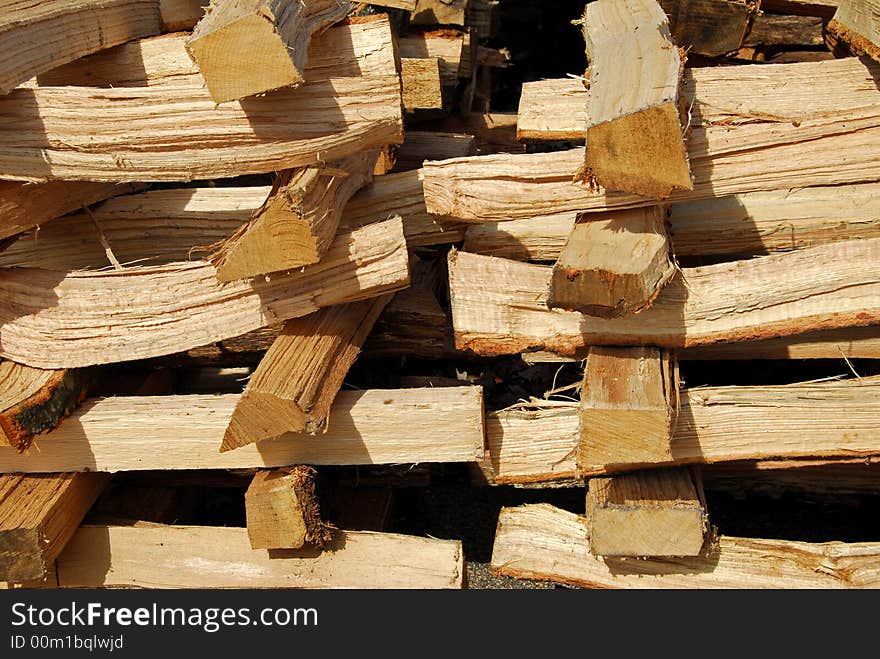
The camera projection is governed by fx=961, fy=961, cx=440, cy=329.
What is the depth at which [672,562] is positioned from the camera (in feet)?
10.6

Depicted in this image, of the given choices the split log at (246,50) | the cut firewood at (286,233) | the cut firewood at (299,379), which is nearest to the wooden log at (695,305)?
the cut firewood at (299,379)

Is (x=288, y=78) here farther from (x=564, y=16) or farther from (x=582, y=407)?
(x=564, y=16)

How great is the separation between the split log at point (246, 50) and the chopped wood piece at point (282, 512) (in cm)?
126

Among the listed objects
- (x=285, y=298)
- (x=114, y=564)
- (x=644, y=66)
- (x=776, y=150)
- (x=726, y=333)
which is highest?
(x=644, y=66)

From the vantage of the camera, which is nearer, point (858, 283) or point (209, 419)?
point (858, 283)

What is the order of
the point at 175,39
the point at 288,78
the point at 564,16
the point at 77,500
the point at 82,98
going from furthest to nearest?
the point at 564,16 → the point at 77,500 → the point at 175,39 → the point at 82,98 → the point at 288,78

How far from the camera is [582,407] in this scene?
2.84 metres

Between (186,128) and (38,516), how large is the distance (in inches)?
55.3

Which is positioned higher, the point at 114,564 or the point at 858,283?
the point at 858,283

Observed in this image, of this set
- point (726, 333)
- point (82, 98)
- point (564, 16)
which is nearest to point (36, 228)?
point (82, 98)

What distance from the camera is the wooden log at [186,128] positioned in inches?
116

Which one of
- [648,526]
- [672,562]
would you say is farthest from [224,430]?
[672,562]

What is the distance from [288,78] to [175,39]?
75cm

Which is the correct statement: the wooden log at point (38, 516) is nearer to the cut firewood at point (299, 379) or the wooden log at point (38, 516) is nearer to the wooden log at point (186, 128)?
the cut firewood at point (299, 379)
